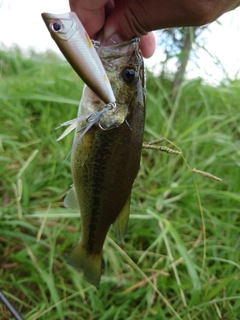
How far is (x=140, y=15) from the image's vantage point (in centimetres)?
121

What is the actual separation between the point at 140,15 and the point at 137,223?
124 centimetres

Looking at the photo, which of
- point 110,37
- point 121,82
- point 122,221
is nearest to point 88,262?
point 122,221

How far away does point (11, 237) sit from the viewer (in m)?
1.89

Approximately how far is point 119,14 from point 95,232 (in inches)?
34.8

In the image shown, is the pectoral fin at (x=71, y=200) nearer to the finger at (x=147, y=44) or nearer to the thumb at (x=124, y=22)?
the thumb at (x=124, y=22)

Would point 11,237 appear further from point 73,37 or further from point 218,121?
point 218,121

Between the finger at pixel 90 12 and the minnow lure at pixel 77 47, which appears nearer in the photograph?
the minnow lure at pixel 77 47

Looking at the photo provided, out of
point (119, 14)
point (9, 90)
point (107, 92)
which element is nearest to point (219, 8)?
point (119, 14)

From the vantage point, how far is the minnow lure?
917 millimetres

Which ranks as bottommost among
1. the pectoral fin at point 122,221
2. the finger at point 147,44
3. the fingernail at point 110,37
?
the pectoral fin at point 122,221

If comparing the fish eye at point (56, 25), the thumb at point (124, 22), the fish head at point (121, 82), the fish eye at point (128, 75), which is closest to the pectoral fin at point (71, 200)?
the fish head at point (121, 82)

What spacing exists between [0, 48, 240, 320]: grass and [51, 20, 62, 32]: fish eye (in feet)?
2.33

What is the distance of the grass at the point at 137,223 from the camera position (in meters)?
1.73

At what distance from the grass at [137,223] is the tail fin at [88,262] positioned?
0.25m
